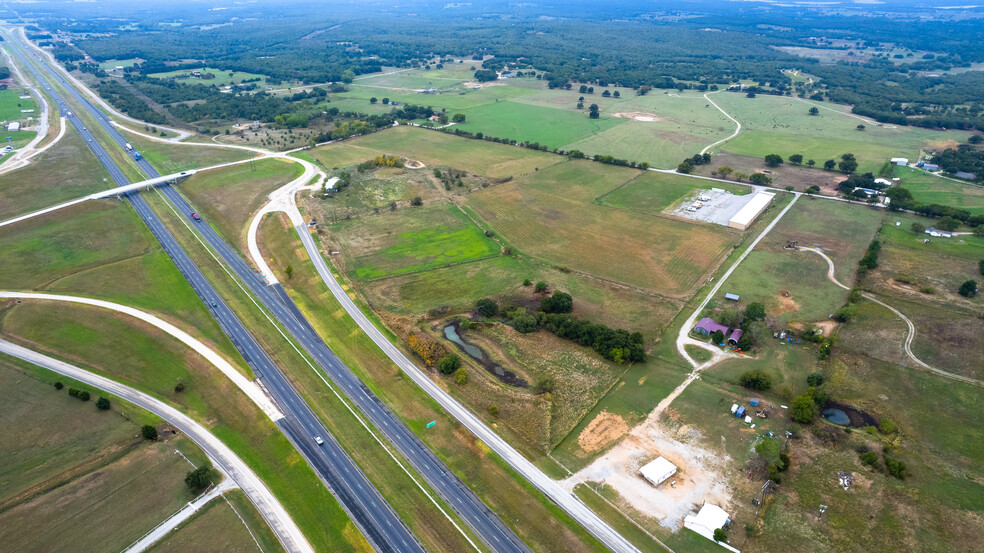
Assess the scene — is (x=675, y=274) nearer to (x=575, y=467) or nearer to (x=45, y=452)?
(x=575, y=467)

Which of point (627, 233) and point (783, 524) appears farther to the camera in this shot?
point (627, 233)

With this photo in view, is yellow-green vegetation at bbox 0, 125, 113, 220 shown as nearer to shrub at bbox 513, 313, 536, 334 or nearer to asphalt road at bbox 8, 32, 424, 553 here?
asphalt road at bbox 8, 32, 424, 553

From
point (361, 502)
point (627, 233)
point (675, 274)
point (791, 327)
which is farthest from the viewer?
point (627, 233)

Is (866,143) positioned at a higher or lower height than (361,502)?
higher

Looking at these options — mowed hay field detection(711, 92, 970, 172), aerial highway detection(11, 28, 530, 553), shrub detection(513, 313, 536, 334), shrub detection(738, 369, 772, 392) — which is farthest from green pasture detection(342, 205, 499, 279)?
mowed hay field detection(711, 92, 970, 172)

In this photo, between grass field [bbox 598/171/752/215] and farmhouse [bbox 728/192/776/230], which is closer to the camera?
farmhouse [bbox 728/192/776/230]

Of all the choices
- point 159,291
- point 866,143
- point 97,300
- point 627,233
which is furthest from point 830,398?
point 866,143

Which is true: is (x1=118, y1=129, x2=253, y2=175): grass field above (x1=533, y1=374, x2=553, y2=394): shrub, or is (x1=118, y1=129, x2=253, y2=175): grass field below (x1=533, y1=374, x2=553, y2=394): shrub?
above

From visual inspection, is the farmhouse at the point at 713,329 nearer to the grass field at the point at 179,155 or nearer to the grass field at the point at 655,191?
the grass field at the point at 655,191
